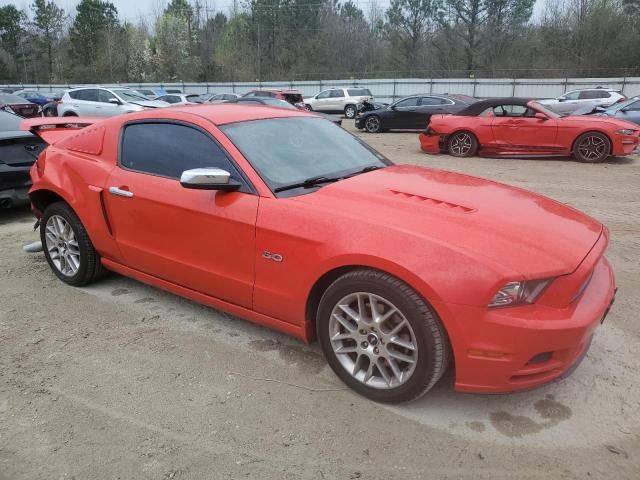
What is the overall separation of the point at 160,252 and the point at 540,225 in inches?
95.3

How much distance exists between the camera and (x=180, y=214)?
3273 millimetres

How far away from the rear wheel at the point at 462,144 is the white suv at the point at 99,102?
10619 mm

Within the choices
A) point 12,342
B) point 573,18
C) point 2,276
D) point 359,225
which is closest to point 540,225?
point 359,225

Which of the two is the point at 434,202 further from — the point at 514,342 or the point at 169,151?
the point at 169,151

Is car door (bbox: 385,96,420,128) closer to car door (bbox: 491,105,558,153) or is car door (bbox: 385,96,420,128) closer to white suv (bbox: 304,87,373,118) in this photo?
car door (bbox: 491,105,558,153)

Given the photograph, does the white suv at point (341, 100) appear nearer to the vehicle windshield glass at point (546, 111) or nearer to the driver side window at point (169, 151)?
the vehicle windshield glass at point (546, 111)

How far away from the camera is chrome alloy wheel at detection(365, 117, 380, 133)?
1844 centimetres

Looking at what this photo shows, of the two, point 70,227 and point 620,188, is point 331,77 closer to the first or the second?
point 620,188

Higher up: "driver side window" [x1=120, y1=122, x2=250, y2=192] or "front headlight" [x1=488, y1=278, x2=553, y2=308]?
"driver side window" [x1=120, y1=122, x2=250, y2=192]

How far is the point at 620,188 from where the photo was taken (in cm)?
820

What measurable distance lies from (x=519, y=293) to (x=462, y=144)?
10100mm

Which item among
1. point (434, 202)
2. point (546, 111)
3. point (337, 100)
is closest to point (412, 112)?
point (546, 111)

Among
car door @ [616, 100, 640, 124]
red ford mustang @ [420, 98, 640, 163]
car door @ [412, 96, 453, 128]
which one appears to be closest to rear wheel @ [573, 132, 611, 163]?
red ford mustang @ [420, 98, 640, 163]

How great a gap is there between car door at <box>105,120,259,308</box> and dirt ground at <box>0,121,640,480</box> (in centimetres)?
44
